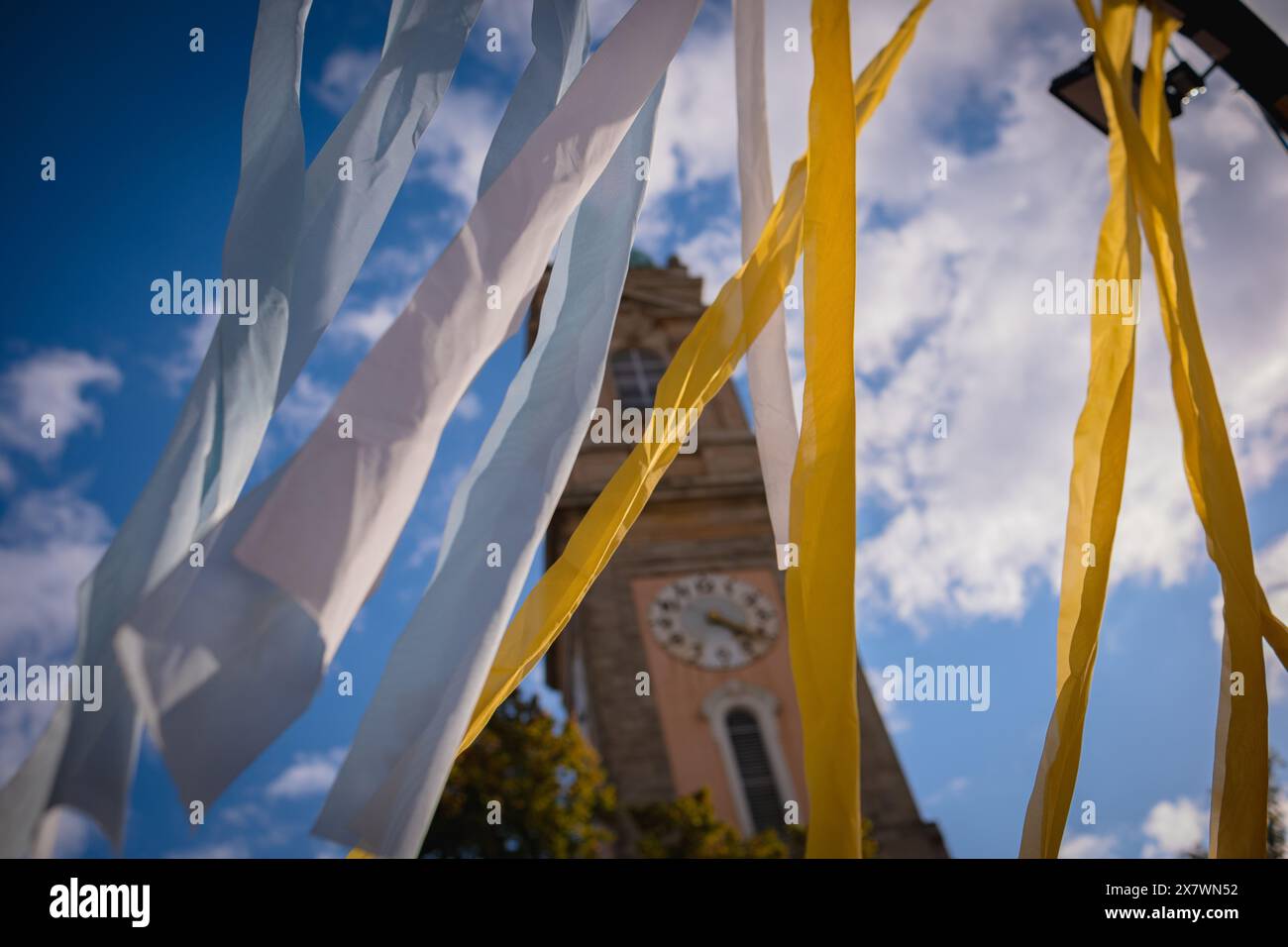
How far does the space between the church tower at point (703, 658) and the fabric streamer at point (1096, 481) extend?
13888mm

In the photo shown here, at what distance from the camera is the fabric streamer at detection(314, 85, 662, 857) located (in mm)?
2330

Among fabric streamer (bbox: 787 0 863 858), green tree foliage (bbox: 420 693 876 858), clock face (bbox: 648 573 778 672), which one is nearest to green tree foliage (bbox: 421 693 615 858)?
green tree foliage (bbox: 420 693 876 858)

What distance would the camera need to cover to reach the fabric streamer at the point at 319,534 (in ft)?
7.04

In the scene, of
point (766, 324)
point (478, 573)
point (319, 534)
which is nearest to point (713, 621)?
point (766, 324)

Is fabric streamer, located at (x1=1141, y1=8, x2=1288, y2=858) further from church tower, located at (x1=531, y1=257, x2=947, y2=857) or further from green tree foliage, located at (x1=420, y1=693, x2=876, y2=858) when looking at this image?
church tower, located at (x1=531, y1=257, x2=947, y2=857)

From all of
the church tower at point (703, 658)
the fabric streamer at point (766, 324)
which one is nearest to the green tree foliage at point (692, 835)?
the church tower at point (703, 658)

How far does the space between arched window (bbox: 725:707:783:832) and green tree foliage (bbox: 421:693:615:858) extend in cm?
443

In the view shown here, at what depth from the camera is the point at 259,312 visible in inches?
110

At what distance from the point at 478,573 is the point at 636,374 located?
23.9 meters

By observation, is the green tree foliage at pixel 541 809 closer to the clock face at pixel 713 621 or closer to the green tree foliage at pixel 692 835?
the green tree foliage at pixel 692 835

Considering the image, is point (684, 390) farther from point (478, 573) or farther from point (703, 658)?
point (703, 658)

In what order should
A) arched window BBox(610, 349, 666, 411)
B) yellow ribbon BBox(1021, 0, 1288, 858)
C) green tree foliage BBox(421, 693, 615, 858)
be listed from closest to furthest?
1. yellow ribbon BBox(1021, 0, 1288, 858)
2. green tree foliage BBox(421, 693, 615, 858)
3. arched window BBox(610, 349, 666, 411)
